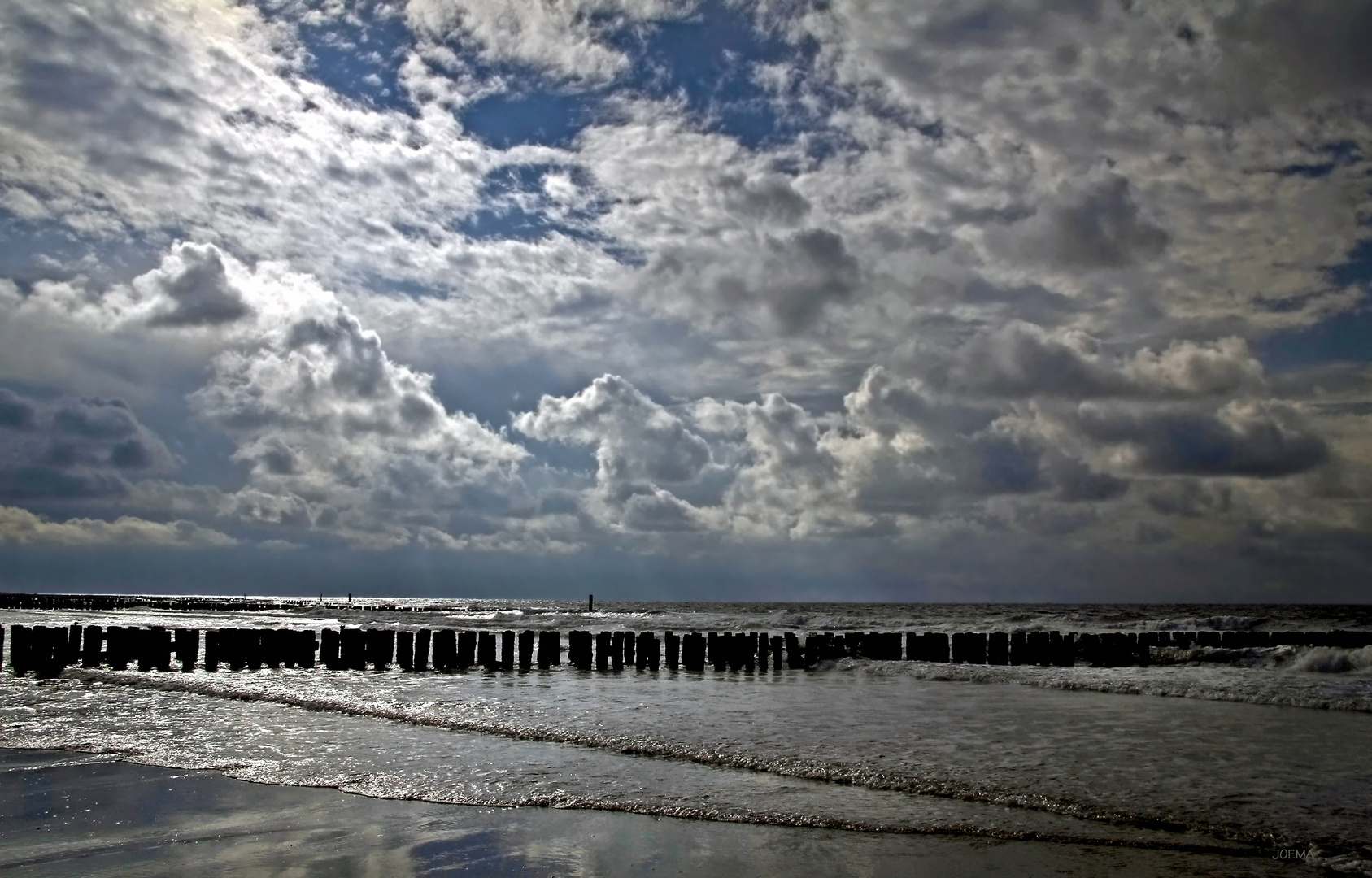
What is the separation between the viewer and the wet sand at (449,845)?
5852mm

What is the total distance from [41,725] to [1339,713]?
57.8ft

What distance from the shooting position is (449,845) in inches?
248

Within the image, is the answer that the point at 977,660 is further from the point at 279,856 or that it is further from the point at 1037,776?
the point at 279,856

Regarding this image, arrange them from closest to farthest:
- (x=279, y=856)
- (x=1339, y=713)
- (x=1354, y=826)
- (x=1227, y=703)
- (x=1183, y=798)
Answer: (x=279, y=856)
(x=1354, y=826)
(x=1183, y=798)
(x=1339, y=713)
(x=1227, y=703)

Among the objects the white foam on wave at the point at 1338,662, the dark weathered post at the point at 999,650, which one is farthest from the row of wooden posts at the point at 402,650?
the white foam on wave at the point at 1338,662

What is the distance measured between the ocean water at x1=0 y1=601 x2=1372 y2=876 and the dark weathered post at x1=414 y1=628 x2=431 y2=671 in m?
1.95

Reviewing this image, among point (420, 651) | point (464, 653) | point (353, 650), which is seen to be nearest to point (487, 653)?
point (464, 653)

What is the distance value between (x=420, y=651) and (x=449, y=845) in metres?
15.9

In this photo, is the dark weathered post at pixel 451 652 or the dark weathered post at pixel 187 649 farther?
the dark weathered post at pixel 451 652

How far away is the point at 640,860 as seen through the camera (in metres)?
6.04

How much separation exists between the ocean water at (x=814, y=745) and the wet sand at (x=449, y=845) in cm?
34

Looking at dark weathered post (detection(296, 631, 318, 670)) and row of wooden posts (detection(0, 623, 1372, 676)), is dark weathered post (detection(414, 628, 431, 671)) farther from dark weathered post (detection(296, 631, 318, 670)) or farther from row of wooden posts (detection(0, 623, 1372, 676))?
dark weathered post (detection(296, 631, 318, 670))

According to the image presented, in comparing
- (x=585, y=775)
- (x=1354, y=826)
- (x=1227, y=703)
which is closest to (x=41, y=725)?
(x=585, y=775)

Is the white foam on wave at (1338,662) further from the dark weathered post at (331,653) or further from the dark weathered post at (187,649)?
the dark weathered post at (187,649)
